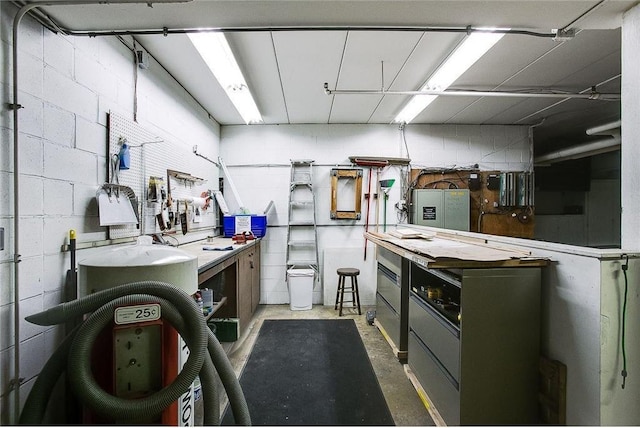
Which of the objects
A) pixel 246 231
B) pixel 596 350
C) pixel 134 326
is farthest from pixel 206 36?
pixel 596 350

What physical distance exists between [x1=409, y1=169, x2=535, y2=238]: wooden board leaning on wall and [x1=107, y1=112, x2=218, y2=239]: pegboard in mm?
3160

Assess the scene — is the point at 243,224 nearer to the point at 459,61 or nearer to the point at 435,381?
the point at 435,381

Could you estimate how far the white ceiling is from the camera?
1.48m

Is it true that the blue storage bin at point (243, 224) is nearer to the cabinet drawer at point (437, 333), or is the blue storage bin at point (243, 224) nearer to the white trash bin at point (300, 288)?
the white trash bin at point (300, 288)

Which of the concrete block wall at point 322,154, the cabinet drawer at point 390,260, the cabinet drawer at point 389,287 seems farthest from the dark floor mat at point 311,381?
the concrete block wall at point 322,154

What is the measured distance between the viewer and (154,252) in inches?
49.6

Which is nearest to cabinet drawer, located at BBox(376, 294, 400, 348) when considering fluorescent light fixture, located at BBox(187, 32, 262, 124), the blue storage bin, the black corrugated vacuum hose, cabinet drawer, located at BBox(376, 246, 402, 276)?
cabinet drawer, located at BBox(376, 246, 402, 276)

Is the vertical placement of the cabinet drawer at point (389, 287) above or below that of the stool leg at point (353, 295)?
above

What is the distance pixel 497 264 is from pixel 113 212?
96.5 inches

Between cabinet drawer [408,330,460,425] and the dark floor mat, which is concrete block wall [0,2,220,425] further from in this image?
cabinet drawer [408,330,460,425]

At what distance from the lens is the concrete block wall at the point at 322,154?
168 inches

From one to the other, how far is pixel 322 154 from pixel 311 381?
10.1 feet

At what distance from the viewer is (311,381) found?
7.60 feet

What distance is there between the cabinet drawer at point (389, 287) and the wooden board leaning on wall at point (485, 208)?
1729 mm
